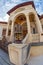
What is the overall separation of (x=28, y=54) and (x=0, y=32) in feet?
37.4

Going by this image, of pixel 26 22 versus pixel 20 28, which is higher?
pixel 26 22

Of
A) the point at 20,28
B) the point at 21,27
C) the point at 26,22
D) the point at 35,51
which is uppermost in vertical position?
the point at 26,22

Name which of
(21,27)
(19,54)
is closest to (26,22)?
(21,27)

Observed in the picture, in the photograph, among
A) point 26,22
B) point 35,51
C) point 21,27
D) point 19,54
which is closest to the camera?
point 19,54

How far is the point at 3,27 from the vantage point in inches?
694

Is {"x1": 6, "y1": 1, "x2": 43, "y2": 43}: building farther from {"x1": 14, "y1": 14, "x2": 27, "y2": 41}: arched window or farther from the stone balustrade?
the stone balustrade

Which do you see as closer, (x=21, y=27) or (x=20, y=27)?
(x=21, y=27)

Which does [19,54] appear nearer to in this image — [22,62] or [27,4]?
[22,62]

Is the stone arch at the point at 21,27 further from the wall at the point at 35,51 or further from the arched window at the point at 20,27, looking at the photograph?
the wall at the point at 35,51

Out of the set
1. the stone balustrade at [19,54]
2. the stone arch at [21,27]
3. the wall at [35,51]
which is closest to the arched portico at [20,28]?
the stone arch at [21,27]

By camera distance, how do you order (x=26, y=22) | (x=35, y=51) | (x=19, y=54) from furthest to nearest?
(x=26, y=22), (x=35, y=51), (x=19, y=54)

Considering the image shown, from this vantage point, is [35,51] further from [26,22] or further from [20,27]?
[20,27]

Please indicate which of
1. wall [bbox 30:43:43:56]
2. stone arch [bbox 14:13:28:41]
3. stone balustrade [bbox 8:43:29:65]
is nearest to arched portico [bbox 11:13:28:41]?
stone arch [bbox 14:13:28:41]

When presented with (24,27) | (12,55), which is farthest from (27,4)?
(12,55)
